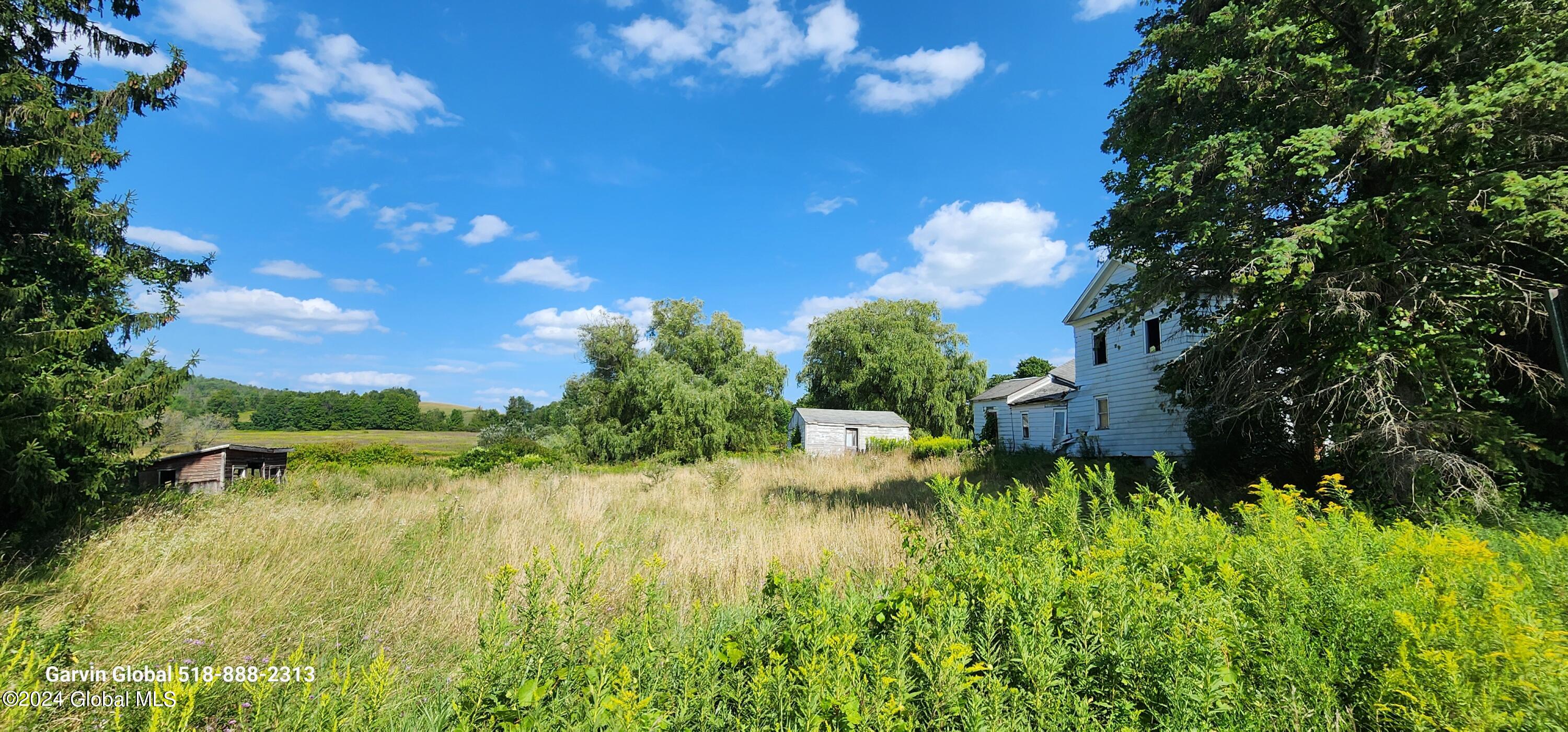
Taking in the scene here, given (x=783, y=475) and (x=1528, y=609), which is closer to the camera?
(x=1528, y=609)

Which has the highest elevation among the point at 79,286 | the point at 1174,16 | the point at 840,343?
the point at 1174,16

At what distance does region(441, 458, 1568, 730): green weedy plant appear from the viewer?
206cm

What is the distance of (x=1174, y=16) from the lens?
36.9 ft

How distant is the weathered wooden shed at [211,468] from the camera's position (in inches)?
579

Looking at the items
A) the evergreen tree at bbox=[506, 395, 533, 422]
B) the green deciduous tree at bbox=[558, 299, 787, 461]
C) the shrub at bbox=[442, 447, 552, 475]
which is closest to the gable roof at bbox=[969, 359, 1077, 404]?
the green deciduous tree at bbox=[558, 299, 787, 461]

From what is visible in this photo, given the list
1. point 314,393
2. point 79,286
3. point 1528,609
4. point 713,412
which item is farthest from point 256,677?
point 314,393

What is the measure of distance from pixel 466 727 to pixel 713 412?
82.6 ft

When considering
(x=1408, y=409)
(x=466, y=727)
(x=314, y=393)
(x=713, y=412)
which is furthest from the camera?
(x=314, y=393)

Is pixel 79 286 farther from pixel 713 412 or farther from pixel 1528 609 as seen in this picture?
pixel 713 412

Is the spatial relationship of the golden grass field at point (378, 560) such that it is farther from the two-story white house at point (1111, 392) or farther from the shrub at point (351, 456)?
the shrub at point (351, 456)

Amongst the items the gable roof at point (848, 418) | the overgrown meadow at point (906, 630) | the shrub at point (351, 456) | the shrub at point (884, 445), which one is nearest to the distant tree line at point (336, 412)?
the shrub at point (351, 456)

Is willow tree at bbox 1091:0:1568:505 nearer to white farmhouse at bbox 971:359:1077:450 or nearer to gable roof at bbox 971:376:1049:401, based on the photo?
white farmhouse at bbox 971:359:1077:450

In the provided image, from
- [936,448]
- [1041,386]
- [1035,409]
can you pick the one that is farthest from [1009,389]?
[936,448]

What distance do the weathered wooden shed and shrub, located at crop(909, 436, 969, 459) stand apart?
20481 millimetres
